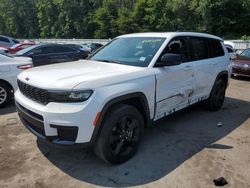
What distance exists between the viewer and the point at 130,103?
13.6 feet

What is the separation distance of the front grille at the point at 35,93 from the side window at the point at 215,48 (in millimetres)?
3861

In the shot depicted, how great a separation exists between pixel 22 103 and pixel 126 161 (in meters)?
1.67

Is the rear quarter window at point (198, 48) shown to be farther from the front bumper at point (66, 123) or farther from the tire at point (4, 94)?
the tire at point (4, 94)

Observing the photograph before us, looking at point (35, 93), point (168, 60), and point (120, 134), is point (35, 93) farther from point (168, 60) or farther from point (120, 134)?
point (168, 60)

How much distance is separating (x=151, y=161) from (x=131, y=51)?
1.80 meters

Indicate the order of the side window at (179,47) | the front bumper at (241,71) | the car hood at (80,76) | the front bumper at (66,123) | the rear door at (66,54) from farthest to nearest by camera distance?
the rear door at (66,54)
the front bumper at (241,71)
the side window at (179,47)
the car hood at (80,76)
the front bumper at (66,123)

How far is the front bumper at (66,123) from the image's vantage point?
3.37 metres

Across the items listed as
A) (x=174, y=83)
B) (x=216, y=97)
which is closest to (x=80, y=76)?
(x=174, y=83)

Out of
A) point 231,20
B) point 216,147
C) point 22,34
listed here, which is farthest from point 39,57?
point 22,34

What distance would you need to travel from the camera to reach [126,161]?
411 cm

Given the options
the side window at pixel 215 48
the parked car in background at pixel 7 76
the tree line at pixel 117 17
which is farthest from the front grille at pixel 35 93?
the tree line at pixel 117 17

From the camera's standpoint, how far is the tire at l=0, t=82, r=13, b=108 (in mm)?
6629

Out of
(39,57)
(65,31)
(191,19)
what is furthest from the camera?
(65,31)

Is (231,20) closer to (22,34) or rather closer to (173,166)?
(173,166)
